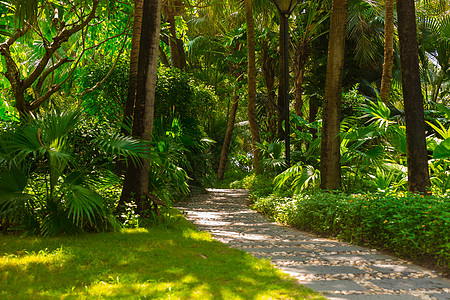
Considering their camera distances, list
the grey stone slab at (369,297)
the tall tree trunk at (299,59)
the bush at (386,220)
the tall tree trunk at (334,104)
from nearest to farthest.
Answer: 1. the grey stone slab at (369,297)
2. the bush at (386,220)
3. the tall tree trunk at (334,104)
4. the tall tree trunk at (299,59)

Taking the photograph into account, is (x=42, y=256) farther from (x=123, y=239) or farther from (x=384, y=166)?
(x=384, y=166)

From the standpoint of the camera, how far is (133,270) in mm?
4270

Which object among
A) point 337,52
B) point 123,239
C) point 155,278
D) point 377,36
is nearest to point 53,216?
point 123,239

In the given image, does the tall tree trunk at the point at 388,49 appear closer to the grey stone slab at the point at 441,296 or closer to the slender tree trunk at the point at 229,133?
the grey stone slab at the point at 441,296

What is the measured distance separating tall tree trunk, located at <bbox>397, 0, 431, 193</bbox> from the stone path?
1.60 m

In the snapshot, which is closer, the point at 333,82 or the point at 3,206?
the point at 3,206

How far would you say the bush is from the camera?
4754mm

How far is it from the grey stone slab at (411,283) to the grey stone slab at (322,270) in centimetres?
38

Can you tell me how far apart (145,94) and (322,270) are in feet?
13.6

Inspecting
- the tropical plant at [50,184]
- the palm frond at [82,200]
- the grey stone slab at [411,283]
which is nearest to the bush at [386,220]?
the grey stone slab at [411,283]

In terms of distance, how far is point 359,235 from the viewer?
6.07m

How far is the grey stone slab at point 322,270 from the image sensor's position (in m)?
4.39

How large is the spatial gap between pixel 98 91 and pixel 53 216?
608 centimetres

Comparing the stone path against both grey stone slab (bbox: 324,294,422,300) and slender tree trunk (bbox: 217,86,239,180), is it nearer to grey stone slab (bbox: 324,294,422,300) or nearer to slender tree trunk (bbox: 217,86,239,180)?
grey stone slab (bbox: 324,294,422,300)
